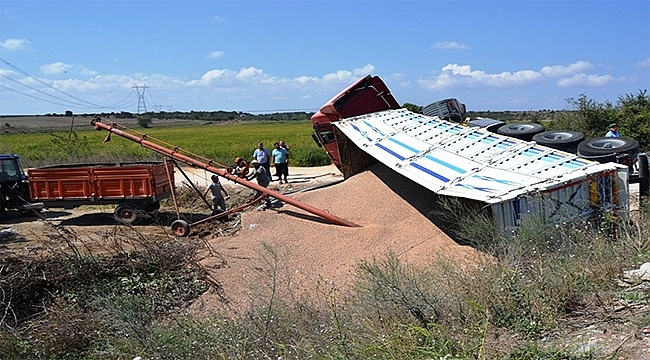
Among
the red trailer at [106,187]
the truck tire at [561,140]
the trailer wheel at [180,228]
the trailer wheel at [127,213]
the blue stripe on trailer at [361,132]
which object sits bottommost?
the trailer wheel at [180,228]

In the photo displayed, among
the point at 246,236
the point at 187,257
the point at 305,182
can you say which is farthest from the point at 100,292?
the point at 305,182

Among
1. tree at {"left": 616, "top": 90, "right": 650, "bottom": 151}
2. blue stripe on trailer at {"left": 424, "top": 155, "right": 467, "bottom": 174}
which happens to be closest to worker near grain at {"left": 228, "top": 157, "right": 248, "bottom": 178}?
blue stripe on trailer at {"left": 424, "top": 155, "right": 467, "bottom": 174}

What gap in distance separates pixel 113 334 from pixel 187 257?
3469 mm

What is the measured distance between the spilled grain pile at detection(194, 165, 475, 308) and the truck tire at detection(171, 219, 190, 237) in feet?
3.76

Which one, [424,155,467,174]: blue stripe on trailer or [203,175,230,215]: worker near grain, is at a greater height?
[424,155,467,174]: blue stripe on trailer

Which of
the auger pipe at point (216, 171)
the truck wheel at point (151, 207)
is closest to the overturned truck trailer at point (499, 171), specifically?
the auger pipe at point (216, 171)

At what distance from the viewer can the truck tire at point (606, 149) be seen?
40.9ft

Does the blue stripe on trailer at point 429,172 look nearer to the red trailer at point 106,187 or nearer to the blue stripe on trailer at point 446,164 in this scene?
the blue stripe on trailer at point 446,164

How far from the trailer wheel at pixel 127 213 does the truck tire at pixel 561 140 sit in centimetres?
1010

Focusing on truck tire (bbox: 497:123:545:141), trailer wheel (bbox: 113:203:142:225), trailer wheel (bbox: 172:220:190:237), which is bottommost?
trailer wheel (bbox: 172:220:190:237)

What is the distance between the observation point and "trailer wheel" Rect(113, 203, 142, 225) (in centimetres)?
1545

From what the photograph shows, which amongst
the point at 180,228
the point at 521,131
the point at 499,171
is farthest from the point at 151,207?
the point at 521,131

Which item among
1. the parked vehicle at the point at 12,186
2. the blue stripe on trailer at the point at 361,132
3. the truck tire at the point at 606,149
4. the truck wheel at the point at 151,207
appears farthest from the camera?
the parked vehicle at the point at 12,186

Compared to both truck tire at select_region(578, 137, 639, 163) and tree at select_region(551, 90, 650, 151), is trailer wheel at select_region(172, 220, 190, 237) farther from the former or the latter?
tree at select_region(551, 90, 650, 151)
